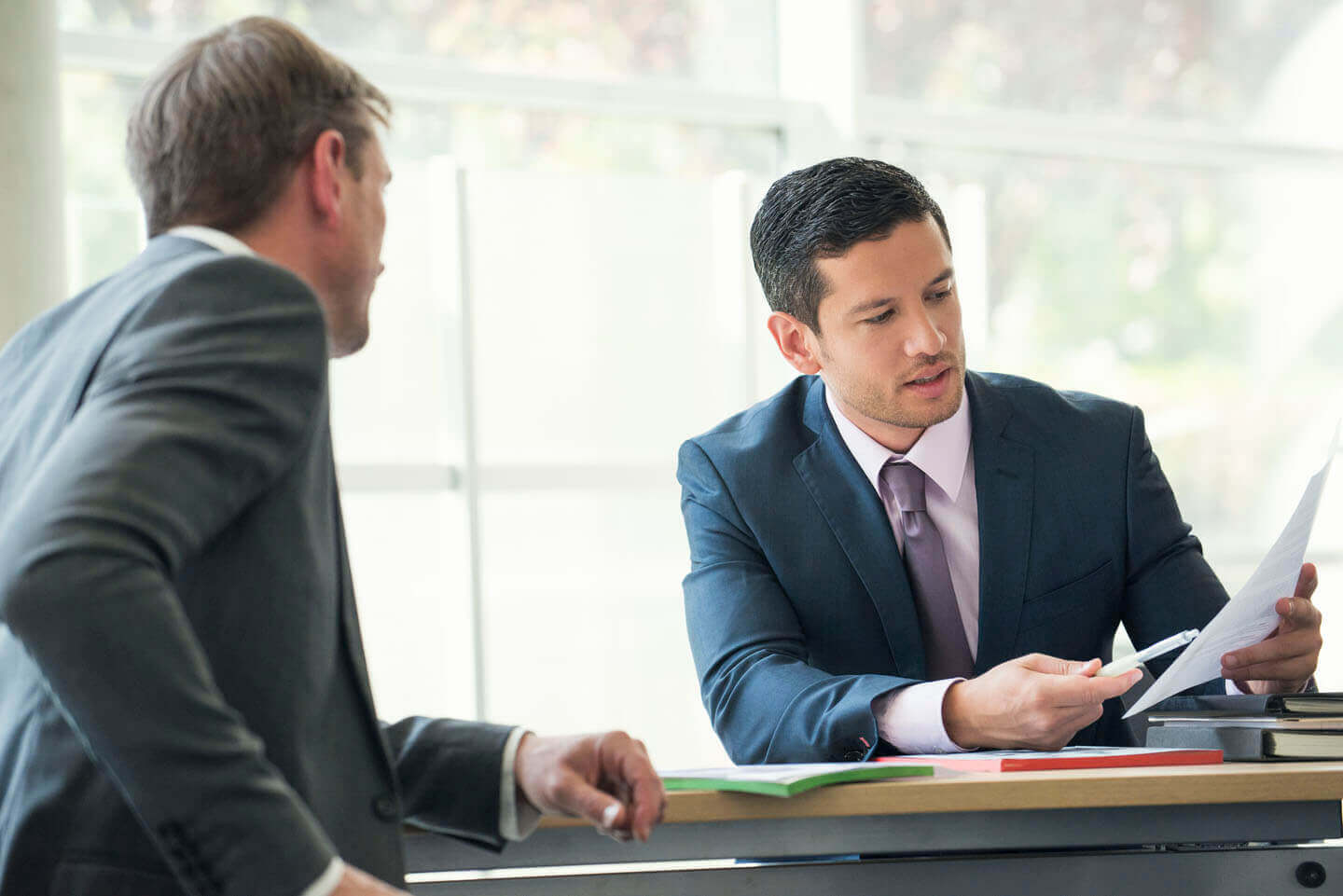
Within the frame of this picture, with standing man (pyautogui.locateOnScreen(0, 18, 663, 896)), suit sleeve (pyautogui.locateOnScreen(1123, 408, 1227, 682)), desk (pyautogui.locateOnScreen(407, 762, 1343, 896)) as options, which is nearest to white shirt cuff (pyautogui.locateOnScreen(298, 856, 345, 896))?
standing man (pyautogui.locateOnScreen(0, 18, 663, 896))

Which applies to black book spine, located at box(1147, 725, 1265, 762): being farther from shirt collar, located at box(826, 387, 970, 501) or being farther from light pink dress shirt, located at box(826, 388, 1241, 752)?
shirt collar, located at box(826, 387, 970, 501)

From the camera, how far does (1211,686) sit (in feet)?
6.36

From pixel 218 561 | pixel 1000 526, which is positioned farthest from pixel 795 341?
pixel 218 561

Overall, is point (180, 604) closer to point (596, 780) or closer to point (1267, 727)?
point (596, 780)

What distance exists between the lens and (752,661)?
187 cm

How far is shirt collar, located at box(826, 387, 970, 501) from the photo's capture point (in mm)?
2035

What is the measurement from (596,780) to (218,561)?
42 centimetres

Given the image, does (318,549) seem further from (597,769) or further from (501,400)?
(501,400)

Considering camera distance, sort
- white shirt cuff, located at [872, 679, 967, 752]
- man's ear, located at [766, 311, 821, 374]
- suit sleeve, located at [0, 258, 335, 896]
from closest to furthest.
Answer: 1. suit sleeve, located at [0, 258, 335, 896]
2. white shirt cuff, located at [872, 679, 967, 752]
3. man's ear, located at [766, 311, 821, 374]

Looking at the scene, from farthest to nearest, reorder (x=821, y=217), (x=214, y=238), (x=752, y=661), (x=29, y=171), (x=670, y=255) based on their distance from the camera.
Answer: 1. (x=670, y=255)
2. (x=29, y=171)
3. (x=821, y=217)
4. (x=752, y=661)
5. (x=214, y=238)

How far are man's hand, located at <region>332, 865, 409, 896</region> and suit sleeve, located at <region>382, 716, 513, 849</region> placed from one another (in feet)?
1.06

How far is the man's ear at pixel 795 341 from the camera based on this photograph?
2.21 meters

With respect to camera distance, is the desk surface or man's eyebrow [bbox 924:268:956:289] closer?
the desk surface

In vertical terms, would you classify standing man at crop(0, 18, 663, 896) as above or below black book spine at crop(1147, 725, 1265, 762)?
above
